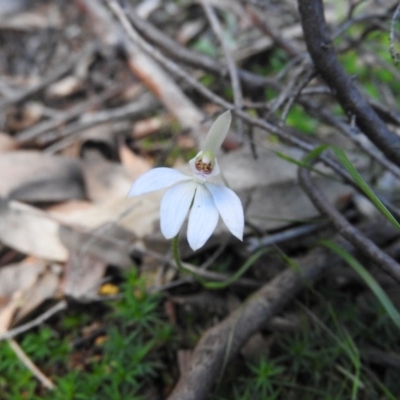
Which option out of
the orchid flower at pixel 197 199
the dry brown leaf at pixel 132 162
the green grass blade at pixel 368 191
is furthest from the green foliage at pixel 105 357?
the green grass blade at pixel 368 191

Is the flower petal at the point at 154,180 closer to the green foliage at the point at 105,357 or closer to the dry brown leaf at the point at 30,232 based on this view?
the green foliage at the point at 105,357

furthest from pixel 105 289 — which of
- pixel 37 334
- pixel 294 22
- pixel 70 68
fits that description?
pixel 294 22

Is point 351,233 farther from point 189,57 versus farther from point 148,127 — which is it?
point 148,127

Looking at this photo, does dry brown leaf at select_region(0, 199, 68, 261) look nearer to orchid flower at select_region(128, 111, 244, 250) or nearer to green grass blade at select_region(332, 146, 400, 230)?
orchid flower at select_region(128, 111, 244, 250)

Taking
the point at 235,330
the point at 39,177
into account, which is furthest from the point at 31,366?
the point at 39,177

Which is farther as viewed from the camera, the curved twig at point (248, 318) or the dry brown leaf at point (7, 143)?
the dry brown leaf at point (7, 143)
